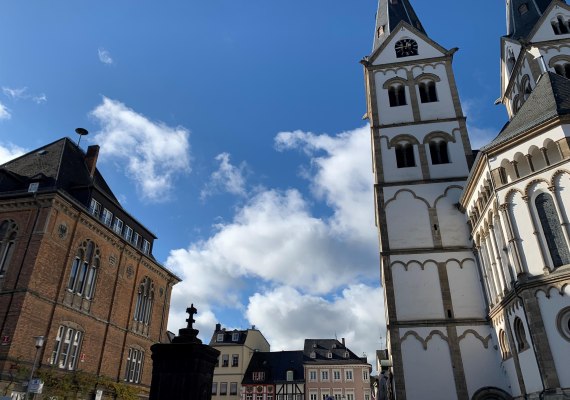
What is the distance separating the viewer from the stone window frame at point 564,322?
1435 cm

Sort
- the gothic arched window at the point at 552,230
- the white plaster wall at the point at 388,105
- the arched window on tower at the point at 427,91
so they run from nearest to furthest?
the gothic arched window at the point at 552,230 → the white plaster wall at the point at 388,105 → the arched window on tower at the point at 427,91

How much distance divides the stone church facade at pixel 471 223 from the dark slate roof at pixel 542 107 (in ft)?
0.28

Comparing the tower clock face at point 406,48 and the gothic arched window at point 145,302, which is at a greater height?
Result: the tower clock face at point 406,48

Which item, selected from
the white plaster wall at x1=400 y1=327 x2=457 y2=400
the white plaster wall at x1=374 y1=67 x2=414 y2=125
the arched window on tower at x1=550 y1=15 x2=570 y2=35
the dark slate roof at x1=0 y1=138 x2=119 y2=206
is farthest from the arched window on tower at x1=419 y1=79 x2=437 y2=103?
the dark slate roof at x1=0 y1=138 x2=119 y2=206

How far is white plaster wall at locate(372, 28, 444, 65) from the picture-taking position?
2977 cm

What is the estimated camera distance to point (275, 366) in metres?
63.6

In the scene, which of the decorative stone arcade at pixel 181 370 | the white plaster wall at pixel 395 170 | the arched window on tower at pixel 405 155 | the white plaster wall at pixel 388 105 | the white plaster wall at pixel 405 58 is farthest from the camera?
the white plaster wall at pixel 405 58

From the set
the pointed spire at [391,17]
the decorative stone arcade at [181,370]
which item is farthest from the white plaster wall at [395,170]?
the decorative stone arcade at [181,370]

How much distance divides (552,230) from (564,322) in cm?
323

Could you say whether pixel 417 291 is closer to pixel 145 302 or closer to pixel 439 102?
pixel 439 102

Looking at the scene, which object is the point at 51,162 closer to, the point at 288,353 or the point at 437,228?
the point at 437,228

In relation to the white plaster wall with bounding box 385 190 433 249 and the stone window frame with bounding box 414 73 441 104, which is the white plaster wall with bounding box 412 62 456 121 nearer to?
the stone window frame with bounding box 414 73 441 104

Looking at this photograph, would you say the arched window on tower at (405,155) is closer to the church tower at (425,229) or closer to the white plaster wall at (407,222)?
the church tower at (425,229)

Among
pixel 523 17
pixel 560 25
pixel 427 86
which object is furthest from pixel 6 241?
pixel 523 17
